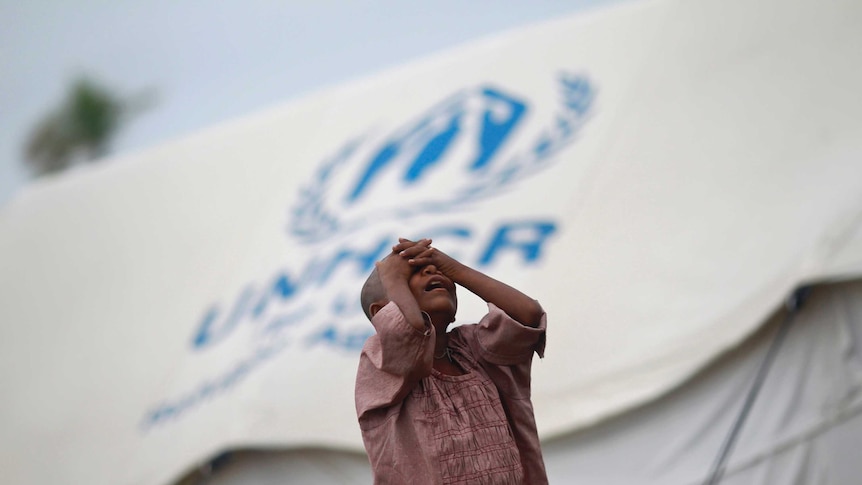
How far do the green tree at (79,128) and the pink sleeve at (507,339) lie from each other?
13.8m

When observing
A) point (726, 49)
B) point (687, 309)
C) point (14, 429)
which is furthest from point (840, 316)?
point (14, 429)

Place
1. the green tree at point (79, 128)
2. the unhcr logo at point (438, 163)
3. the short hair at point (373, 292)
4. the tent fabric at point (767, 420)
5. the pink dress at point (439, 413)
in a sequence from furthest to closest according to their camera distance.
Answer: the green tree at point (79, 128) < the unhcr logo at point (438, 163) < the tent fabric at point (767, 420) < the short hair at point (373, 292) < the pink dress at point (439, 413)

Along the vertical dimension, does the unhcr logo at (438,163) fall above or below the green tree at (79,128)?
below

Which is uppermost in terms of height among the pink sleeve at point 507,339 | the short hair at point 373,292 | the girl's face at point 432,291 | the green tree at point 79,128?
the green tree at point 79,128

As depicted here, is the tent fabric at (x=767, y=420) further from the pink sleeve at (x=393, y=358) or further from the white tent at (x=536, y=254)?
the pink sleeve at (x=393, y=358)

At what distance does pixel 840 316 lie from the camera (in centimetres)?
229

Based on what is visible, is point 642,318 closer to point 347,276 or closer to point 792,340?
point 792,340

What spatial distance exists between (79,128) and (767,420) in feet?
44.8

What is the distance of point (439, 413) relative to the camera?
1320mm

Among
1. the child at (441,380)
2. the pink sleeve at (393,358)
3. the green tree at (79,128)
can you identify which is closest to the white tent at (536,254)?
the child at (441,380)

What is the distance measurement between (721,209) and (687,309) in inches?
12.3

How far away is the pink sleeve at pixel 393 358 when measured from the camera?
1.29 meters

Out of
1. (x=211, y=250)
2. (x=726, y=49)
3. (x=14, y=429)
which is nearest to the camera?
(x=726, y=49)

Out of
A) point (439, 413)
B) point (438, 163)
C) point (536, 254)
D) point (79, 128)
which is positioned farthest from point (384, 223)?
point (79, 128)
